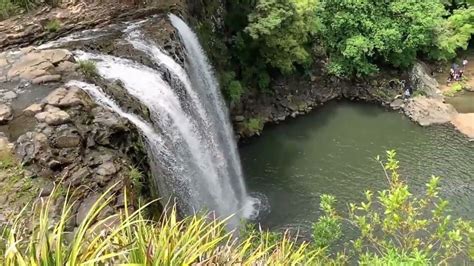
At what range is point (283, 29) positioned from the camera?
16.8 m

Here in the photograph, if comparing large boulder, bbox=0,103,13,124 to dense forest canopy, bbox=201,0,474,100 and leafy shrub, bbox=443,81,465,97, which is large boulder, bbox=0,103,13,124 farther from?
leafy shrub, bbox=443,81,465,97

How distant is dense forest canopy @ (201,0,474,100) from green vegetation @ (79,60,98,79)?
6.95 m

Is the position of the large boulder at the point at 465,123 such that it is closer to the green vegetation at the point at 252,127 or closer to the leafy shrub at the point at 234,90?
the green vegetation at the point at 252,127

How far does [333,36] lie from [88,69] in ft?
40.9

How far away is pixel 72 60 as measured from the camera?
9.50 metres

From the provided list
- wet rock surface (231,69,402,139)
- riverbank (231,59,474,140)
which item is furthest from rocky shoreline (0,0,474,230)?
riverbank (231,59,474,140)

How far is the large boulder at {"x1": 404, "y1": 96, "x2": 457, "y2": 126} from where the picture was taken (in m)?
18.3

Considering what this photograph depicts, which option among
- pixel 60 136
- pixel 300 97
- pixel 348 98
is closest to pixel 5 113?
pixel 60 136

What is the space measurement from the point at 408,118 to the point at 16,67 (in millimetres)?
13602

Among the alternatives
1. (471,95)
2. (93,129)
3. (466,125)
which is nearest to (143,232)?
(93,129)

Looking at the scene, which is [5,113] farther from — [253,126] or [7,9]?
[253,126]

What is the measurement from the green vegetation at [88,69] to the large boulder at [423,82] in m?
13.8

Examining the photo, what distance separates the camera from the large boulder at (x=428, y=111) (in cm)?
1828

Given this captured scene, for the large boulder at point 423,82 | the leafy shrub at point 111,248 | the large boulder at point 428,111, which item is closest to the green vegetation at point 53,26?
the leafy shrub at point 111,248
